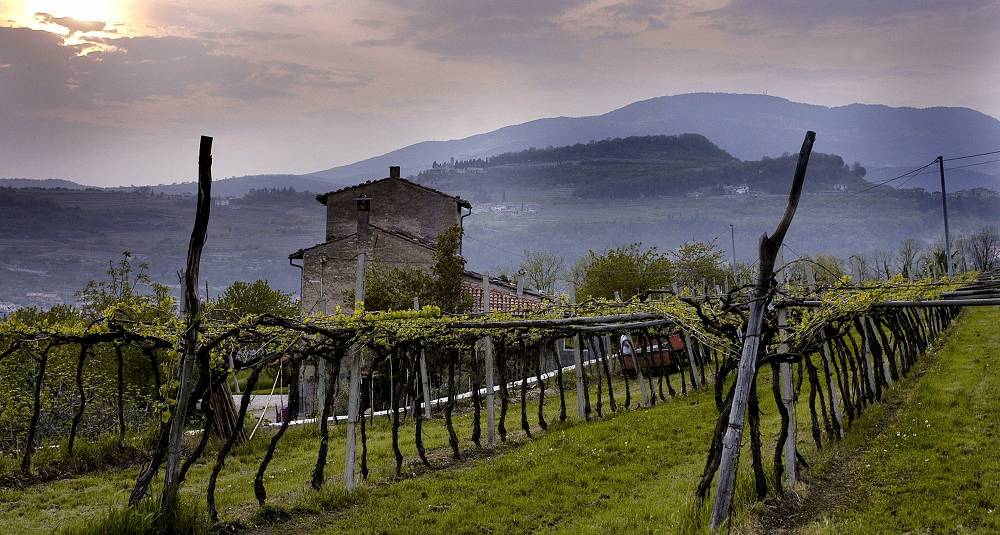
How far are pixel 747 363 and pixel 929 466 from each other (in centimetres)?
416

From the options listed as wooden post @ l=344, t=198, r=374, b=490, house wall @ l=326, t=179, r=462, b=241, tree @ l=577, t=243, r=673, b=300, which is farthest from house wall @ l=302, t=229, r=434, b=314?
wooden post @ l=344, t=198, r=374, b=490

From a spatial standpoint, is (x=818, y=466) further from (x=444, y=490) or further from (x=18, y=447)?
(x=18, y=447)

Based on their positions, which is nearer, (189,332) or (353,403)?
(189,332)

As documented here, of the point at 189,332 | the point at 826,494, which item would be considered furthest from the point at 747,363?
the point at 189,332

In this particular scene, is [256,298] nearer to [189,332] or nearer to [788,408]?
[189,332]

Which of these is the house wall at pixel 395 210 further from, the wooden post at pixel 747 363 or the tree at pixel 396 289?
the wooden post at pixel 747 363

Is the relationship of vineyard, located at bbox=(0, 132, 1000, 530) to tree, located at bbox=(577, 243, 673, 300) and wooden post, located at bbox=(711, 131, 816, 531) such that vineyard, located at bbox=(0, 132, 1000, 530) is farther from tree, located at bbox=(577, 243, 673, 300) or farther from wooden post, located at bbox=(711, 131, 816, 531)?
tree, located at bbox=(577, 243, 673, 300)

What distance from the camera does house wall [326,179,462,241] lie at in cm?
4491

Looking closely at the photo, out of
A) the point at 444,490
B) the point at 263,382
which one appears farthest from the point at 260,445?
the point at 263,382

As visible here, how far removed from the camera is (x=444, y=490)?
11906mm

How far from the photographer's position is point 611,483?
11914mm

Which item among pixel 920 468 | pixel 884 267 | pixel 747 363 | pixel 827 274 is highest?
pixel 884 267

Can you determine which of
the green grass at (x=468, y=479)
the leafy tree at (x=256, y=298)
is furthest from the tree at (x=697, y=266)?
the green grass at (x=468, y=479)

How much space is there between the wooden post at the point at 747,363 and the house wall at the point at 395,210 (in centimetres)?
3570
